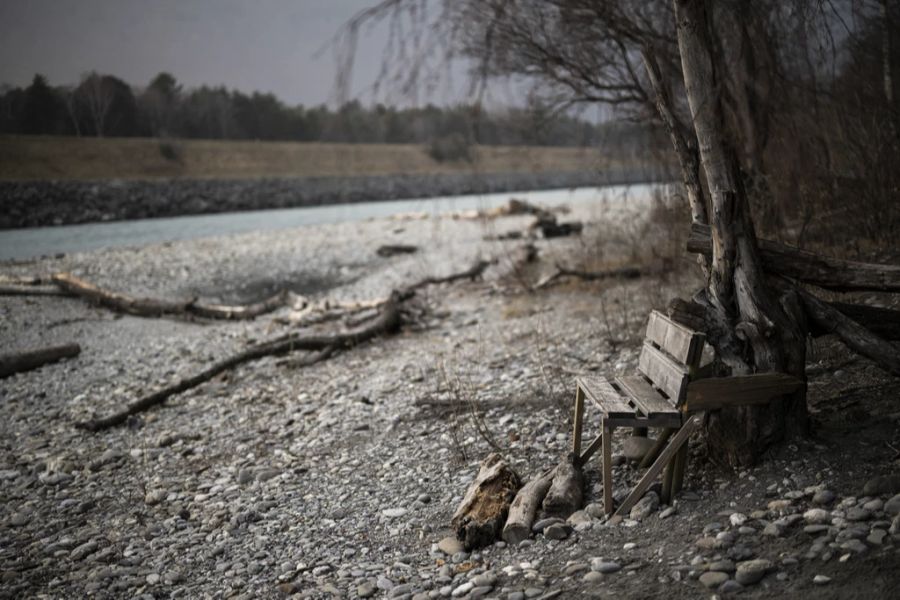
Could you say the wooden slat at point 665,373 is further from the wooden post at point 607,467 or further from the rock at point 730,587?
the rock at point 730,587

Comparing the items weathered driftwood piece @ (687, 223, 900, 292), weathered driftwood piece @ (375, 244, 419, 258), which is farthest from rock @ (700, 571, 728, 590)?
weathered driftwood piece @ (375, 244, 419, 258)

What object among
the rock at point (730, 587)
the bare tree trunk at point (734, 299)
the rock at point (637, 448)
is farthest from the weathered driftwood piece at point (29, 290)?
the rock at point (730, 587)

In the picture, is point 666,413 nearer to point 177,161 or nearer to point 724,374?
point 724,374

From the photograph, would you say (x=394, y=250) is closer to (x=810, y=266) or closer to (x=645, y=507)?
(x=810, y=266)

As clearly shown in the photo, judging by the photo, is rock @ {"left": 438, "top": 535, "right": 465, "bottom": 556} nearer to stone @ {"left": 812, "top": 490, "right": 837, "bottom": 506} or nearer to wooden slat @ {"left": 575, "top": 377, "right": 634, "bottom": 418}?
wooden slat @ {"left": 575, "top": 377, "right": 634, "bottom": 418}

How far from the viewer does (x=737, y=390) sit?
4.32 meters

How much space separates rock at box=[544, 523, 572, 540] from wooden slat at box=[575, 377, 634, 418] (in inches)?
32.4

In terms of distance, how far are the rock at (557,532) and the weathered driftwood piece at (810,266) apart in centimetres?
224

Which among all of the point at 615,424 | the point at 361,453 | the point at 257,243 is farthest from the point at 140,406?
the point at 257,243

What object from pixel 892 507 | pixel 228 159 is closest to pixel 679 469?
pixel 892 507

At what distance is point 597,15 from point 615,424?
578cm

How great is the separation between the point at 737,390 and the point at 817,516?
→ 2.89 feet

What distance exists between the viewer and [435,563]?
445 centimetres

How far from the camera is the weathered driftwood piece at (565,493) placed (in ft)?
15.3
